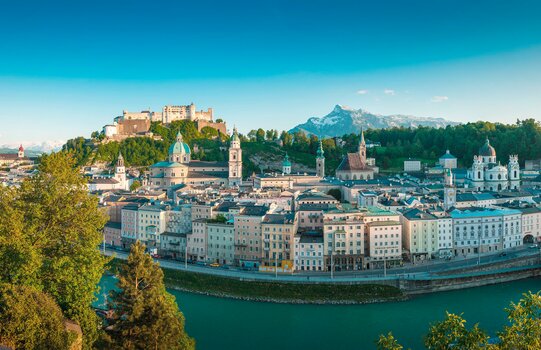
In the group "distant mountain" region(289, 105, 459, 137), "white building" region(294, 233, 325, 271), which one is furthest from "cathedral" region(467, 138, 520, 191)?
"distant mountain" region(289, 105, 459, 137)

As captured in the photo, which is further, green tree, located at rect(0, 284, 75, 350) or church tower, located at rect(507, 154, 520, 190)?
church tower, located at rect(507, 154, 520, 190)

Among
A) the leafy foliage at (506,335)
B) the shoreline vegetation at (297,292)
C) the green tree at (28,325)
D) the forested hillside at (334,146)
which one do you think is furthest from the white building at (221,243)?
the forested hillside at (334,146)

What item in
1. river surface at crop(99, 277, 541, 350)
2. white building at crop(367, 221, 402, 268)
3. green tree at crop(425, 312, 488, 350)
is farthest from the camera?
white building at crop(367, 221, 402, 268)

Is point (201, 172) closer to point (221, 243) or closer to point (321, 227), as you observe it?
point (321, 227)

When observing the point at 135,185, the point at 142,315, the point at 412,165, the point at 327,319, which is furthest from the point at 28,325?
the point at 412,165

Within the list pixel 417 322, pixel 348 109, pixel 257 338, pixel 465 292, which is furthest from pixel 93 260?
pixel 348 109

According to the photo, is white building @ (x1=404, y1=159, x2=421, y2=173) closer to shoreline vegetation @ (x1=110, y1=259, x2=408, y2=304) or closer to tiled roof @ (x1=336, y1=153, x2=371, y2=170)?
tiled roof @ (x1=336, y1=153, x2=371, y2=170)
